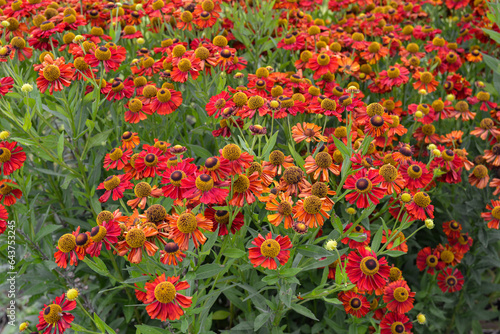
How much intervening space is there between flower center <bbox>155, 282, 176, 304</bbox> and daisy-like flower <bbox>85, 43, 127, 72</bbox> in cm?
132

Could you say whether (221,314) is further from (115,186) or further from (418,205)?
(418,205)

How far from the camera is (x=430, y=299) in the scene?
2.41 meters

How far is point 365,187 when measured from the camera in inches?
61.9

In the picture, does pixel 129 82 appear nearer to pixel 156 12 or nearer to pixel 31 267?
pixel 156 12

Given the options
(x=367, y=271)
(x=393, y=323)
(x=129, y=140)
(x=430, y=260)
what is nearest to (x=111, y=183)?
(x=129, y=140)

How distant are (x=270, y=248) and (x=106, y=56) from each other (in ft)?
4.72

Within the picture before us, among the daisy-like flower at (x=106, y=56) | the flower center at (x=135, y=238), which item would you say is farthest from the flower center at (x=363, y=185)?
the daisy-like flower at (x=106, y=56)

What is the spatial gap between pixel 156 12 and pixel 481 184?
243cm

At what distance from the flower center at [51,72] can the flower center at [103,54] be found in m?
0.25

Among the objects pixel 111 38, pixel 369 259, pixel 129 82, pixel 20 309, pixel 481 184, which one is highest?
pixel 111 38

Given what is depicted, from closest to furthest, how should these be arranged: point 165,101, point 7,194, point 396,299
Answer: point 396,299, point 7,194, point 165,101

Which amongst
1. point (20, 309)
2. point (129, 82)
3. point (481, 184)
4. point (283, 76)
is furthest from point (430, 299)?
point (20, 309)

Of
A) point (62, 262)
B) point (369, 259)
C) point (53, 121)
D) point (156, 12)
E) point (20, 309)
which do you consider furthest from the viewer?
point (20, 309)

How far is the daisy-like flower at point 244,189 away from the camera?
57.6 inches
